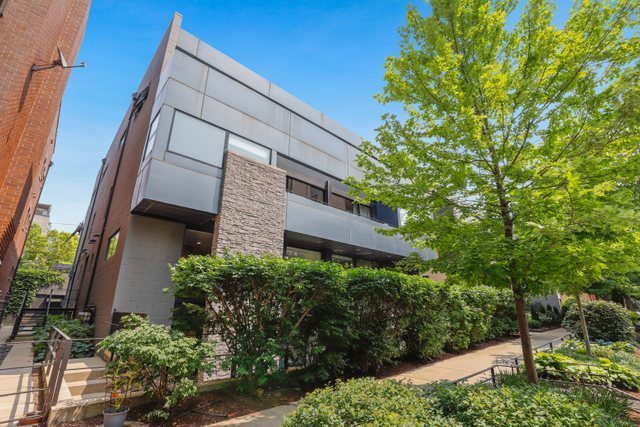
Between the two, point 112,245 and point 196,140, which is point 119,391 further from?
point 112,245

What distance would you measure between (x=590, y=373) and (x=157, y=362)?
28.2 feet

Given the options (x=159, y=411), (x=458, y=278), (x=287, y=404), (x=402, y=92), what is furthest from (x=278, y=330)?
(x=402, y=92)

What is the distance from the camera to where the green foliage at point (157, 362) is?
4.51 metres

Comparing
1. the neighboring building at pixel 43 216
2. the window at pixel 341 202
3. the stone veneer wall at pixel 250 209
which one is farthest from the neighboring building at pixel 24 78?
the neighboring building at pixel 43 216

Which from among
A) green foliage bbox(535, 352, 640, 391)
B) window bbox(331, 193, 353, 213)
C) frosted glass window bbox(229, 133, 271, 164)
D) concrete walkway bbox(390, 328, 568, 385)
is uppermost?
frosted glass window bbox(229, 133, 271, 164)

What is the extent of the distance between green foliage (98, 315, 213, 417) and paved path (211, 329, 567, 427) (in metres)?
0.92

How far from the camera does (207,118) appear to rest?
9648 mm

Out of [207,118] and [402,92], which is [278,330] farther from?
[207,118]

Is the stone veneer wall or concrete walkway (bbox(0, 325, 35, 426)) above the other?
the stone veneer wall

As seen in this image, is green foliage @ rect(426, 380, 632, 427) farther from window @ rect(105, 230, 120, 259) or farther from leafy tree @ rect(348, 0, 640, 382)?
window @ rect(105, 230, 120, 259)

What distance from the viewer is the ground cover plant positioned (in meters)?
2.94

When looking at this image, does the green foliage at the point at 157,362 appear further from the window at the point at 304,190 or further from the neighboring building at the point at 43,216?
the neighboring building at the point at 43,216

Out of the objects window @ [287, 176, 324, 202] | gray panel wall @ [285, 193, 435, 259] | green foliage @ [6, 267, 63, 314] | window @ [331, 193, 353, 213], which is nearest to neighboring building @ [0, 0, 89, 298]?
gray panel wall @ [285, 193, 435, 259]

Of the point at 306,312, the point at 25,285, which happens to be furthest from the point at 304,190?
the point at 25,285
